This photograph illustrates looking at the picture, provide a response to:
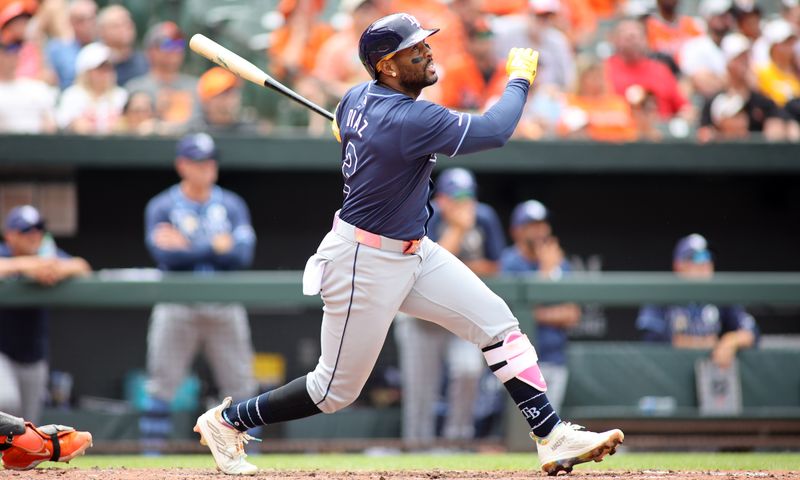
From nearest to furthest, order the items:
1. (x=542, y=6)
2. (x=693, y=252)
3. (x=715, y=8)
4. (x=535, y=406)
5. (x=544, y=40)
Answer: (x=535, y=406)
(x=693, y=252)
(x=544, y=40)
(x=542, y=6)
(x=715, y=8)

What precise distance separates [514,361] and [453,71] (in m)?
4.84

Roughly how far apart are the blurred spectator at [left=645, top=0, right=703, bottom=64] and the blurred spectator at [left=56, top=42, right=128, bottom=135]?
179 inches

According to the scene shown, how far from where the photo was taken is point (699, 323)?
7184 mm

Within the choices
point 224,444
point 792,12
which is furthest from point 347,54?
point 224,444

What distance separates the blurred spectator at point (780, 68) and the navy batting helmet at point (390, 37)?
6082 millimetres

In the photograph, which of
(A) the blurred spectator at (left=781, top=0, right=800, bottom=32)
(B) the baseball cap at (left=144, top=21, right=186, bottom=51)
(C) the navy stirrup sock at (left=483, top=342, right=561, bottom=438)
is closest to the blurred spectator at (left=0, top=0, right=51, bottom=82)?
(B) the baseball cap at (left=144, top=21, right=186, bottom=51)

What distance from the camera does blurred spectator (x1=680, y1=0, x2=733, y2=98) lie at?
9.24m

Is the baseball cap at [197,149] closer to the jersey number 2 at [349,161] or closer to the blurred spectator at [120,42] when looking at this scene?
the blurred spectator at [120,42]

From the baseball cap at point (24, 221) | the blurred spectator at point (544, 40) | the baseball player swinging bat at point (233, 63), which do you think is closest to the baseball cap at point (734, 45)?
the blurred spectator at point (544, 40)

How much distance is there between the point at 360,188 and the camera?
399 centimetres

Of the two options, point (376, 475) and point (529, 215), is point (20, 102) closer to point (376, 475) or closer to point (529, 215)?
point (529, 215)

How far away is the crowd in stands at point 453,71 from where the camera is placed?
7.83m

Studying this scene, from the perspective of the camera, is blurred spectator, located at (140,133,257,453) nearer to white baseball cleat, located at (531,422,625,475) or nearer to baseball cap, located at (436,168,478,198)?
baseball cap, located at (436,168,478,198)

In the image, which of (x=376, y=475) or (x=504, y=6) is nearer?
(x=376, y=475)
